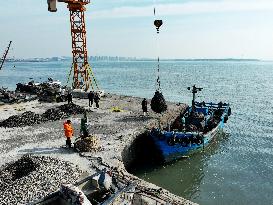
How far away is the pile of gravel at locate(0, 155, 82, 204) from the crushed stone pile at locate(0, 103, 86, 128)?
24.5 ft

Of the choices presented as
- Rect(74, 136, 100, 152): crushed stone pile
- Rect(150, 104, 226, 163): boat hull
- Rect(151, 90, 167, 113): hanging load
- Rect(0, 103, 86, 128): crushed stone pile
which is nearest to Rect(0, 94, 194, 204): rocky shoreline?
Rect(74, 136, 100, 152): crushed stone pile

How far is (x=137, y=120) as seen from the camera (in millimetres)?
24000

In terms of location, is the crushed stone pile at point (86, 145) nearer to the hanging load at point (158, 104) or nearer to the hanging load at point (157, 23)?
the hanging load at point (158, 104)

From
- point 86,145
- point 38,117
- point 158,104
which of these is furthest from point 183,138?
point 38,117

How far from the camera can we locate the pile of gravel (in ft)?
39.7

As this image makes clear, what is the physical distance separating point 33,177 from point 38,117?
1096cm

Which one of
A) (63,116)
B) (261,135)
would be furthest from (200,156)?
(63,116)

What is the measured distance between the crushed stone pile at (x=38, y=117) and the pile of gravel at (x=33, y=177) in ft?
24.5

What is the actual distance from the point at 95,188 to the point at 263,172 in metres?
13.6

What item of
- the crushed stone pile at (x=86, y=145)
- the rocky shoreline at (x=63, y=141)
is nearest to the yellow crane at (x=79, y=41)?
the rocky shoreline at (x=63, y=141)

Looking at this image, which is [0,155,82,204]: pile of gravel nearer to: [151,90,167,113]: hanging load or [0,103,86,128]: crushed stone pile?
[0,103,86,128]: crushed stone pile

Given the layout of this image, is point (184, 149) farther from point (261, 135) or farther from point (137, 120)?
point (261, 135)

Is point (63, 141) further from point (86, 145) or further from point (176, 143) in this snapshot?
point (176, 143)

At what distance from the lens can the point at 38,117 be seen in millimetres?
23875
